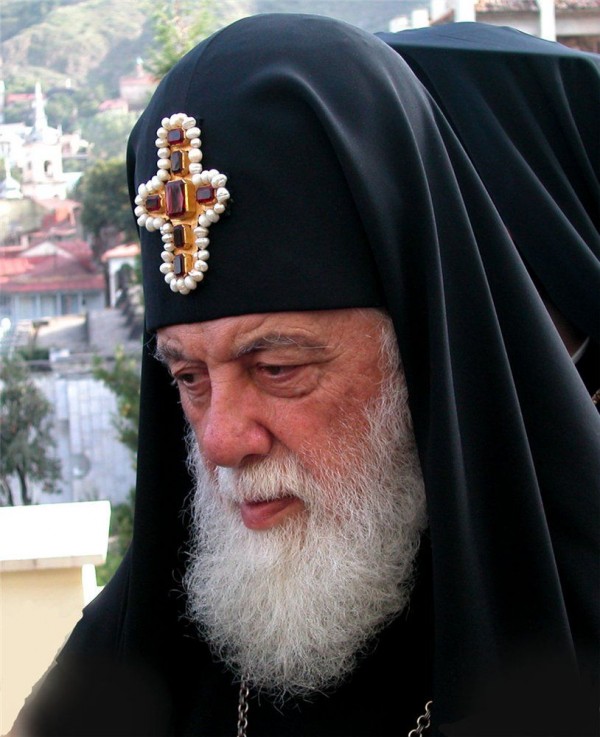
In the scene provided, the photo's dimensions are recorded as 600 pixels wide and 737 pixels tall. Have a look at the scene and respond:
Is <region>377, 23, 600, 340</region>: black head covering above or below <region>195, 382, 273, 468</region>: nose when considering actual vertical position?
above

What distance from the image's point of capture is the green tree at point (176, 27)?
31.6 ft

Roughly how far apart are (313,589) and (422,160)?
3.01 ft

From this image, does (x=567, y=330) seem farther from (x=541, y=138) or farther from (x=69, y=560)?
(x=69, y=560)

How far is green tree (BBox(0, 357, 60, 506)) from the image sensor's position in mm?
11516

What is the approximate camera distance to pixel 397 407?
209 centimetres

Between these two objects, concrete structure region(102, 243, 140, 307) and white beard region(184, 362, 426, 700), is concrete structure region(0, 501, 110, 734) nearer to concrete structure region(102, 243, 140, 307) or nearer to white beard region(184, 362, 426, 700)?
white beard region(184, 362, 426, 700)

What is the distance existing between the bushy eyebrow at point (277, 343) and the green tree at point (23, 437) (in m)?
A: 9.89

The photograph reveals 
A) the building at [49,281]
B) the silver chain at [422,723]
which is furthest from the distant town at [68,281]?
the silver chain at [422,723]

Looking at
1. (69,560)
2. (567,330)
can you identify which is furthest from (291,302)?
(69,560)

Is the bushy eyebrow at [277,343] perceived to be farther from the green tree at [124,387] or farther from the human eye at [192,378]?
the green tree at [124,387]

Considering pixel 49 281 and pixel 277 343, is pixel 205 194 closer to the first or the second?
pixel 277 343

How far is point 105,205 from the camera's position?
36.5 feet

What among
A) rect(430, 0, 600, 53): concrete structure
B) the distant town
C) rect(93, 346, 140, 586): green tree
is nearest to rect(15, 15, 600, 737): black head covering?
rect(430, 0, 600, 53): concrete structure

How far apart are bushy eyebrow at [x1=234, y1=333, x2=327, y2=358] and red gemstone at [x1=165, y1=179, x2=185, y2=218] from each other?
313mm
